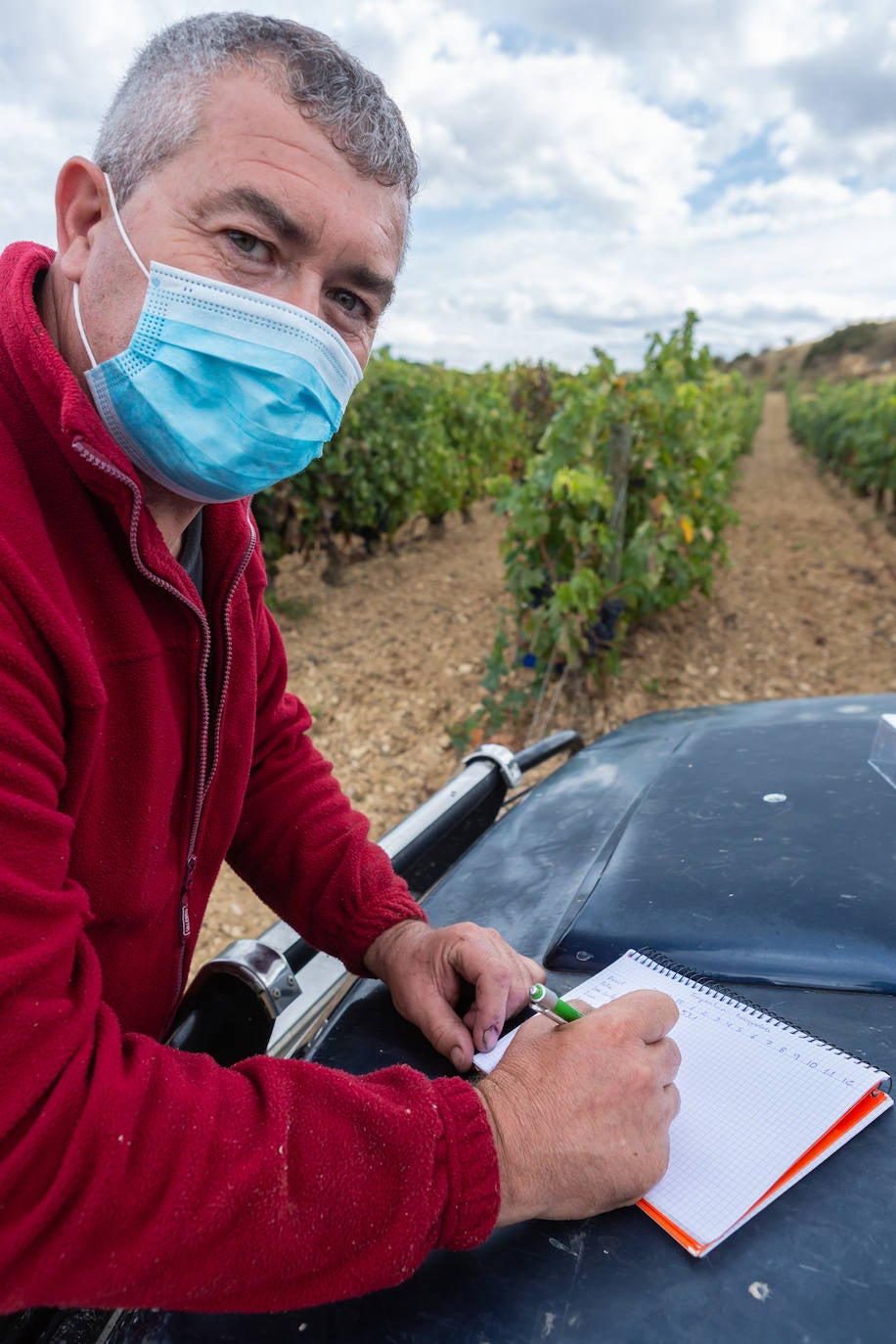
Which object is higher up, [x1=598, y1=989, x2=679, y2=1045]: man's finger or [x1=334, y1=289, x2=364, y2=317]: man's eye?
[x1=334, y1=289, x2=364, y2=317]: man's eye

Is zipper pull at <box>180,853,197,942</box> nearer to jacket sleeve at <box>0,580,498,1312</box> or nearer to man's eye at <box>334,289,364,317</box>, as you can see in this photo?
jacket sleeve at <box>0,580,498,1312</box>

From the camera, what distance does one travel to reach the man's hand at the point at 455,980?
1.11 metres

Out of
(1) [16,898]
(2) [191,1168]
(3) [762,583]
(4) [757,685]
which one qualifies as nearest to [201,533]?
(1) [16,898]

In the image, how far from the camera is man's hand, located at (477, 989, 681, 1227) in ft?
2.77

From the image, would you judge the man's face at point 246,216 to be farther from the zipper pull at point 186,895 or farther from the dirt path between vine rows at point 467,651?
the dirt path between vine rows at point 467,651

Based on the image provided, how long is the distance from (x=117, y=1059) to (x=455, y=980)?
0.51m

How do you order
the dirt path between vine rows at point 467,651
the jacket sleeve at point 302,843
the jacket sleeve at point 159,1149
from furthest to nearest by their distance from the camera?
the dirt path between vine rows at point 467,651, the jacket sleeve at point 302,843, the jacket sleeve at point 159,1149

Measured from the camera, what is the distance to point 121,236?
113 cm

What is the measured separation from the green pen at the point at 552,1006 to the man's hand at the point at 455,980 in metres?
0.07

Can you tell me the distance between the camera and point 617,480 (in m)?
4.91

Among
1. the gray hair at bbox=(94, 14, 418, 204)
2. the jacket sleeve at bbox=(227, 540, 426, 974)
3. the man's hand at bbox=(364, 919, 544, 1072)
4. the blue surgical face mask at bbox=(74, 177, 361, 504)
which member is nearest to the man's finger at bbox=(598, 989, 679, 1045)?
the man's hand at bbox=(364, 919, 544, 1072)

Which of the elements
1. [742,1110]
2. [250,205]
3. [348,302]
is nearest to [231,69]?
[250,205]

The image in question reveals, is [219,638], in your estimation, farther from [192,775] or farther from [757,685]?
[757,685]

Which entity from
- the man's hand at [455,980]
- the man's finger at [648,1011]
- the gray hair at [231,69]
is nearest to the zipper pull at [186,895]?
the man's hand at [455,980]
